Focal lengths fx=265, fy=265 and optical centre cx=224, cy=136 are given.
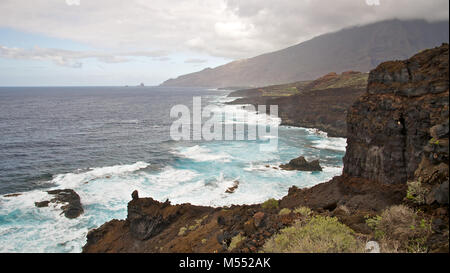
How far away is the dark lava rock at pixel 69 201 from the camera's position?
23.2m

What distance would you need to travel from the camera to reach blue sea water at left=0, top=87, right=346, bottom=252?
21.9 m

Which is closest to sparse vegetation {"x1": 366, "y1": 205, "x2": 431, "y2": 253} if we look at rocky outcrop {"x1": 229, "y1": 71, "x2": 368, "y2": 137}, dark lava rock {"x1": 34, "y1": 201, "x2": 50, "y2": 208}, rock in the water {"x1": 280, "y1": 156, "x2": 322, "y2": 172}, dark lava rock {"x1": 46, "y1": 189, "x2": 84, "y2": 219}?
dark lava rock {"x1": 46, "y1": 189, "x2": 84, "y2": 219}

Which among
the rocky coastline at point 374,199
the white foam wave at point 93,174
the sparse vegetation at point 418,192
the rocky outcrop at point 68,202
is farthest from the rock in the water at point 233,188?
the sparse vegetation at point 418,192

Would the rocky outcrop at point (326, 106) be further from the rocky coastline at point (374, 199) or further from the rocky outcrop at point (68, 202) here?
the rocky outcrop at point (68, 202)

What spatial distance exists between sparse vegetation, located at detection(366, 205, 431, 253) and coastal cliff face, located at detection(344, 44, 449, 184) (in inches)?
98.2

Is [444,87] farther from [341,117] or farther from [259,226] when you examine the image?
[341,117]

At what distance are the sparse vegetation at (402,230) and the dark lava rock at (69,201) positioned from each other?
2325 cm

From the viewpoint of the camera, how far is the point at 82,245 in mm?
19172

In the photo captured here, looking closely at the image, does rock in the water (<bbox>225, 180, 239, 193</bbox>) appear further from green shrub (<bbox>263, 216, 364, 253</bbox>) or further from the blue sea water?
green shrub (<bbox>263, 216, 364, 253</bbox>)

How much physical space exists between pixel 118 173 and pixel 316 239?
3027 cm

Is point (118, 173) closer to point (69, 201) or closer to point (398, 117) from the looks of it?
point (69, 201)

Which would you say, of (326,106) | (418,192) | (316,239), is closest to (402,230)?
(418,192)
